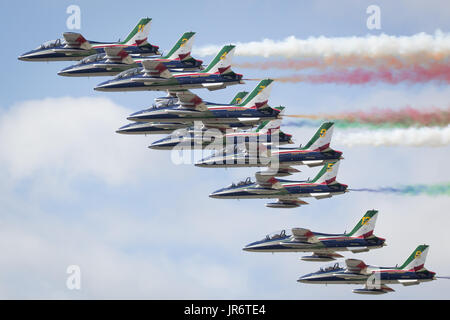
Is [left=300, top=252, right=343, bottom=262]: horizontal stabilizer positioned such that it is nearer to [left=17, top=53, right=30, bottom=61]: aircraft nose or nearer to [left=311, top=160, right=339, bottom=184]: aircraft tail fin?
[left=311, top=160, right=339, bottom=184]: aircraft tail fin

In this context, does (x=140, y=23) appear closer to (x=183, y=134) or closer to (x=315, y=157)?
(x=183, y=134)

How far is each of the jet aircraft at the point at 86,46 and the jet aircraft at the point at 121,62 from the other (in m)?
1.44

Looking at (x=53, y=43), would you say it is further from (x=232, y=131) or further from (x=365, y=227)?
(x=365, y=227)

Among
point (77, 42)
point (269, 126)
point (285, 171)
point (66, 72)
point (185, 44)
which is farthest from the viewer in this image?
point (285, 171)

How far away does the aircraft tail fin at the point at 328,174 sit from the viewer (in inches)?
4828

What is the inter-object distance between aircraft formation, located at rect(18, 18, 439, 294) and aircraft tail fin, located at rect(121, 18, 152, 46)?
0.39ft

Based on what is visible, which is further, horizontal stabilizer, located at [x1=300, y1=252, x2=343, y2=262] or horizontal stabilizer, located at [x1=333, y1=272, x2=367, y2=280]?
horizontal stabilizer, located at [x1=300, y1=252, x2=343, y2=262]

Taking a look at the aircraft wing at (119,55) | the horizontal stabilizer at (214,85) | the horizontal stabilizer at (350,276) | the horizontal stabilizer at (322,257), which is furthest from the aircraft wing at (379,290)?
the aircraft wing at (119,55)

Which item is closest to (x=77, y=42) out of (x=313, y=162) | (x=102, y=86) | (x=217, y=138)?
(x=102, y=86)

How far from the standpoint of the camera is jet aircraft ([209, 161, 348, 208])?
121 metres

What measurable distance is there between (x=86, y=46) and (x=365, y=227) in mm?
41077

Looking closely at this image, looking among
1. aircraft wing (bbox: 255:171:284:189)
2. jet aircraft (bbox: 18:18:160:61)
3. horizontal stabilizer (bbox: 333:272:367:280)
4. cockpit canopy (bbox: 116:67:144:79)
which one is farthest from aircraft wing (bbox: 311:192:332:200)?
cockpit canopy (bbox: 116:67:144:79)

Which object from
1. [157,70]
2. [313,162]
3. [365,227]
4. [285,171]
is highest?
[157,70]

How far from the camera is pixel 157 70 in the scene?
111062 millimetres
